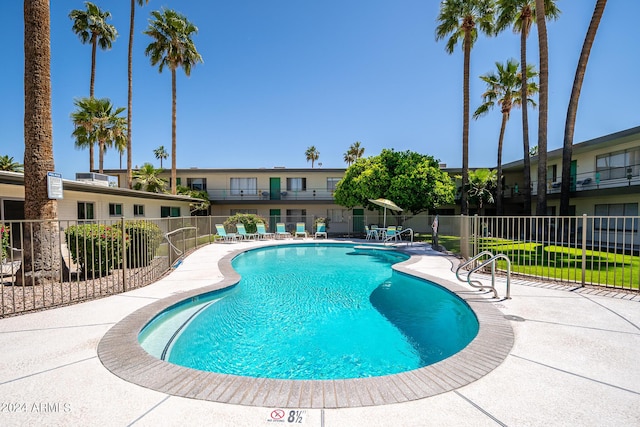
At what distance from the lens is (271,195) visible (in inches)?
1109

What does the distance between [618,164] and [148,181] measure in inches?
1194

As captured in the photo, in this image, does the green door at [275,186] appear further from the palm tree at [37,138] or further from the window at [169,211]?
the palm tree at [37,138]

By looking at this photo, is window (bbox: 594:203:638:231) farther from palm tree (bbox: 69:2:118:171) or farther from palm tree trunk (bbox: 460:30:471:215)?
palm tree (bbox: 69:2:118:171)

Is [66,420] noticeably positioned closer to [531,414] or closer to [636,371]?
[531,414]

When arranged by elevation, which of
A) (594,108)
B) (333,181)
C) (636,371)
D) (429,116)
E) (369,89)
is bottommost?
(636,371)

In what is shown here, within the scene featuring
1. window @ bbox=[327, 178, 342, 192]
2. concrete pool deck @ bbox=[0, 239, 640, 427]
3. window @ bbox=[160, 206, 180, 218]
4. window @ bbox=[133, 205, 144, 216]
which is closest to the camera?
concrete pool deck @ bbox=[0, 239, 640, 427]

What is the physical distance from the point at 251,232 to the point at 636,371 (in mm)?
20392

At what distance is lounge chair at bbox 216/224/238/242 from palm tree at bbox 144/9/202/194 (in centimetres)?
635

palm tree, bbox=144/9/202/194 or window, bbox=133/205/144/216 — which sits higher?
palm tree, bbox=144/9/202/194

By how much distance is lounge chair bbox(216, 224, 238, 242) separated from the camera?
749 inches

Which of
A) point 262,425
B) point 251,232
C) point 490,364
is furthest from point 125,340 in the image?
point 251,232

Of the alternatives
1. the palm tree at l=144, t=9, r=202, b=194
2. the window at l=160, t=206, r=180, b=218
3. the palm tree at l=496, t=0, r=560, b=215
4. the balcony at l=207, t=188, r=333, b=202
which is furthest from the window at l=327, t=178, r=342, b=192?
the palm tree at l=496, t=0, r=560, b=215

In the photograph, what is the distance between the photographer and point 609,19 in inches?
524

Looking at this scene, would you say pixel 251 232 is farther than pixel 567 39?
Yes
